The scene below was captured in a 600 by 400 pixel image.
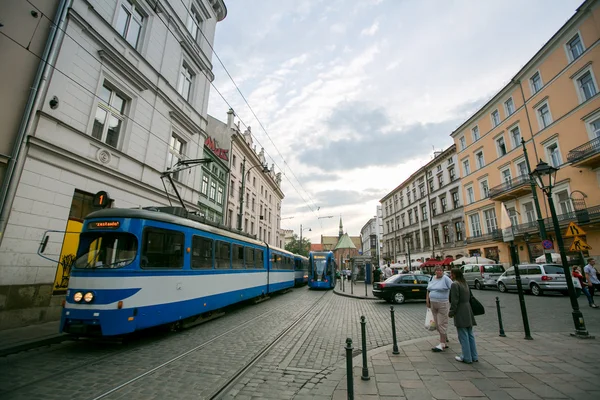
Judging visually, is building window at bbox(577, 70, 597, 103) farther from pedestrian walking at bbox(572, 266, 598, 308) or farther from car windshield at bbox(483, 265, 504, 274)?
pedestrian walking at bbox(572, 266, 598, 308)

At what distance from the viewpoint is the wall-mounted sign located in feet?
72.9

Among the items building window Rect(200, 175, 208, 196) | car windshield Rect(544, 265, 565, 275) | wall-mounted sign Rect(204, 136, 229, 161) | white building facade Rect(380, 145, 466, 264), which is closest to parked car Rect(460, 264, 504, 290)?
car windshield Rect(544, 265, 565, 275)

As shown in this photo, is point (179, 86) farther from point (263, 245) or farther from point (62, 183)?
point (263, 245)

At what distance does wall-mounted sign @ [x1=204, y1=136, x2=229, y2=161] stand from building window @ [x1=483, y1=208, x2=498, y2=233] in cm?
2784

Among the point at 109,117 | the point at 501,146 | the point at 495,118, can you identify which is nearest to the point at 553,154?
the point at 501,146

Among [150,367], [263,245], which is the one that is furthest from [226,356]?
[263,245]

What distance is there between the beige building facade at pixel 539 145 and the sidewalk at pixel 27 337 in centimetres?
2351

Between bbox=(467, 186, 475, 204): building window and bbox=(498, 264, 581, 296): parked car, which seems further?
bbox=(467, 186, 475, 204): building window

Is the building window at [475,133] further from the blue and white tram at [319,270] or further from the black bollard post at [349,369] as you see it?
the black bollard post at [349,369]

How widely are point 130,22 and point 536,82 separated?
31.5 metres

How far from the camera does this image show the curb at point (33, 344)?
18.4 feet

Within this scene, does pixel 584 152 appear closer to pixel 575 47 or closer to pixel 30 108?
pixel 575 47

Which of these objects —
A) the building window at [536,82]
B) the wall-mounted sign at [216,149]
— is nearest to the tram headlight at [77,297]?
the wall-mounted sign at [216,149]

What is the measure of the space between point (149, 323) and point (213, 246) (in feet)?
10.9
